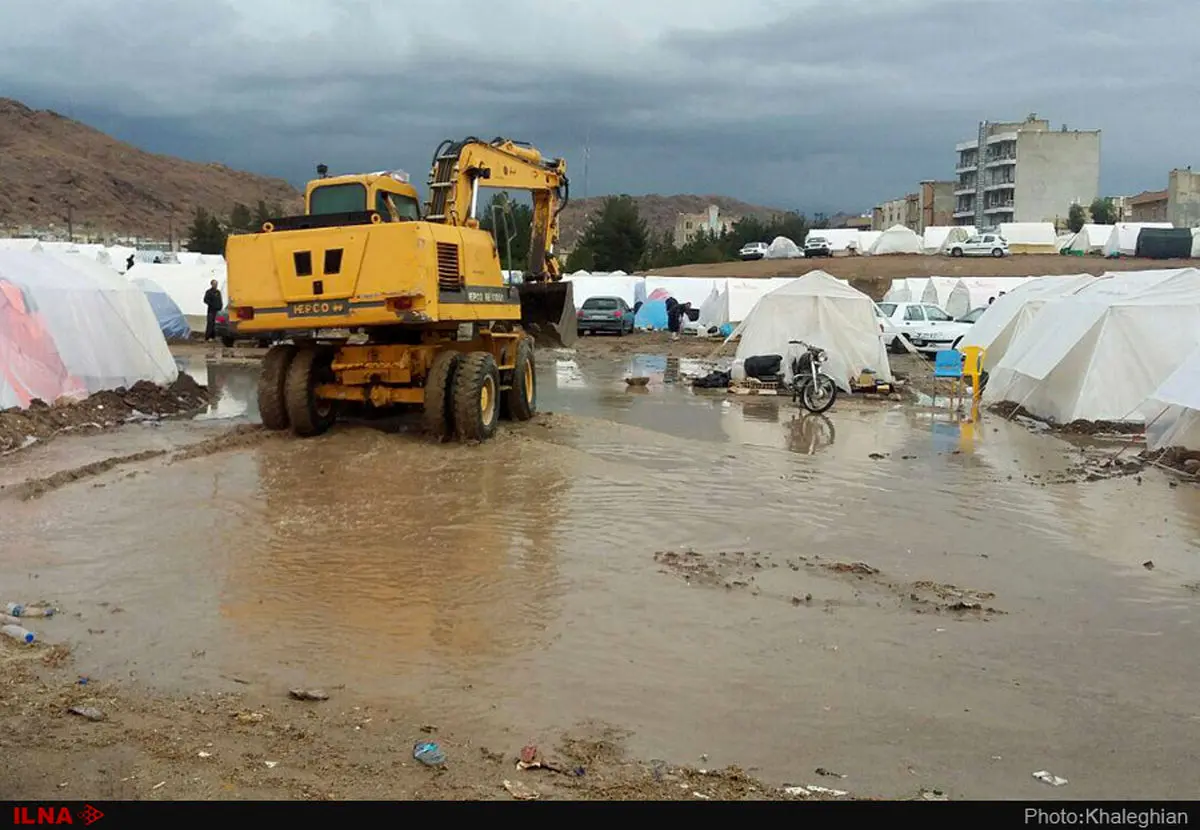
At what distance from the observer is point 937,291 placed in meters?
44.2

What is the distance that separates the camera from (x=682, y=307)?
43062 mm

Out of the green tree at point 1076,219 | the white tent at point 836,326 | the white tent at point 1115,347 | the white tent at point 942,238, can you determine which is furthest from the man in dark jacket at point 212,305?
the green tree at point 1076,219

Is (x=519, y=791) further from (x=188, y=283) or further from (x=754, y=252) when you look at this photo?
(x=754, y=252)

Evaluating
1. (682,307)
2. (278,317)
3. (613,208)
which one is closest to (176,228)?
(613,208)

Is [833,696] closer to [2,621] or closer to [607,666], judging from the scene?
[607,666]

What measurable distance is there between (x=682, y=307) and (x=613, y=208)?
36581 mm

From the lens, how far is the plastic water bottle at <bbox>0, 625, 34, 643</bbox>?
21.6ft

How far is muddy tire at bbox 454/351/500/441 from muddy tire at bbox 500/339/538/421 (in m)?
1.96

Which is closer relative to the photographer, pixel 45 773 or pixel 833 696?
pixel 45 773

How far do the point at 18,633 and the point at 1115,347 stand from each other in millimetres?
16164

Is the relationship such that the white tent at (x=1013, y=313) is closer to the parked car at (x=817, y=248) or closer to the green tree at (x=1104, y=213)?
the parked car at (x=817, y=248)

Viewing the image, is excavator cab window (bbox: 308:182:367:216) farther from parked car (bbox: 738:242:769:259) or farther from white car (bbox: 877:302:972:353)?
parked car (bbox: 738:242:769:259)

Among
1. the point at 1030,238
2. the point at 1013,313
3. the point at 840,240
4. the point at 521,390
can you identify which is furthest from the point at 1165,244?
the point at 521,390
